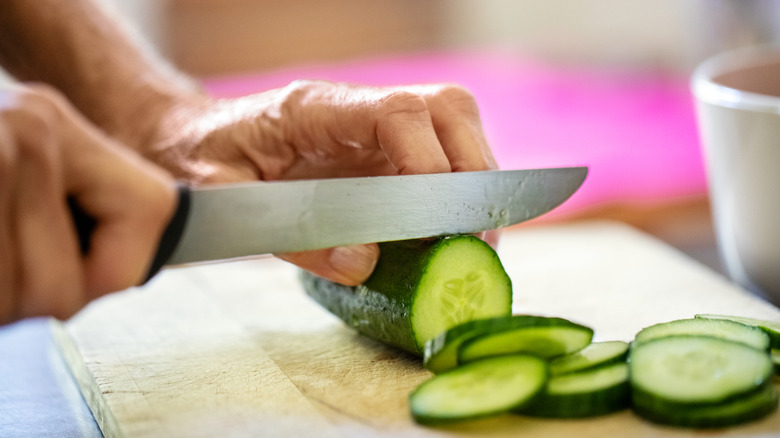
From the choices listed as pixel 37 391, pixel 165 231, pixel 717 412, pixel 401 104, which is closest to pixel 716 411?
pixel 717 412

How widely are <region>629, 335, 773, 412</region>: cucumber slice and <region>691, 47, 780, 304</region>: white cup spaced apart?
57cm

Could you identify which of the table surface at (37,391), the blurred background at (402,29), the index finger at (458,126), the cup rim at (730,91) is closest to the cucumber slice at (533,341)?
the index finger at (458,126)

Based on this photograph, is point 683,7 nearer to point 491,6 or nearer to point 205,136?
point 491,6

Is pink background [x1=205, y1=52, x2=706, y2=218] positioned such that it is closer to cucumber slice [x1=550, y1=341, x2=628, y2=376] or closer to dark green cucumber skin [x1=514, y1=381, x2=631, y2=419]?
cucumber slice [x1=550, y1=341, x2=628, y2=376]

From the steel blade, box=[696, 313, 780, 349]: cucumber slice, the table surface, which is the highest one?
the steel blade

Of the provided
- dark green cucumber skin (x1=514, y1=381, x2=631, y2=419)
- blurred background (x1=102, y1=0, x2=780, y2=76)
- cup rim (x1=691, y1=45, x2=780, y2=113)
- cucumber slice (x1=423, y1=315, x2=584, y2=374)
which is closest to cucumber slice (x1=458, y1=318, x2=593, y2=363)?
cucumber slice (x1=423, y1=315, x2=584, y2=374)

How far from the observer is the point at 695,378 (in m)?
1.27

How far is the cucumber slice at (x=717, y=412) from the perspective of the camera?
1.25m

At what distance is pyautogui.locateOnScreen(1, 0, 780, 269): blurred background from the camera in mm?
3725

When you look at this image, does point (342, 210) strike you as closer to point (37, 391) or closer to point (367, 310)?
point (367, 310)

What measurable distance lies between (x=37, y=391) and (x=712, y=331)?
1551 millimetres

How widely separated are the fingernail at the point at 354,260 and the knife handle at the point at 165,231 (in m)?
0.44

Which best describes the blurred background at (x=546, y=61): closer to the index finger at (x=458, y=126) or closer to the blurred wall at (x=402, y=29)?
the blurred wall at (x=402, y=29)

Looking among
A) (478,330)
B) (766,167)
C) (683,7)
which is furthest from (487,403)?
→ (683,7)
